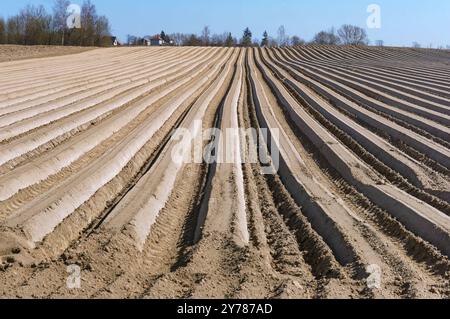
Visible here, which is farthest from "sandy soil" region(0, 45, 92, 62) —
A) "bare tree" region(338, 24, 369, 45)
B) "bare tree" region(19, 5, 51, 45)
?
"bare tree" region(338, 24, 369, 45)

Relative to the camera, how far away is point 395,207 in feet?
21.4

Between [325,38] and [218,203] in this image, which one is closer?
[218,203]

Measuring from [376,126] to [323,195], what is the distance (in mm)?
5524

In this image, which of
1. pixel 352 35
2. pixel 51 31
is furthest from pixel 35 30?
pixel 352 35

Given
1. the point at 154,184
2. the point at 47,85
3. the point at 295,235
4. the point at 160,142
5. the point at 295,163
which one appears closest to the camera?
the point at 295,235

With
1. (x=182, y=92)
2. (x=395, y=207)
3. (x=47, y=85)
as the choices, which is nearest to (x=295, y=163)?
(x=395, y=207)

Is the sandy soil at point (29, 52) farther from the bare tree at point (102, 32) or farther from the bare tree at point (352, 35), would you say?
the bare tree at point (352, 35)

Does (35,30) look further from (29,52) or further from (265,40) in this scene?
(265,40)

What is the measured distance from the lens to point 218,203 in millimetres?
6461

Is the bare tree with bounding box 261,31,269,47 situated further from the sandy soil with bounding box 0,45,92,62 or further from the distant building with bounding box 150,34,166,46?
the sandy soil with bounding box 0,45,92,62

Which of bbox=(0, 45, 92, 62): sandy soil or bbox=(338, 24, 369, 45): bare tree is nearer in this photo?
bbox=(0, 45, 92, 62): sandy soil

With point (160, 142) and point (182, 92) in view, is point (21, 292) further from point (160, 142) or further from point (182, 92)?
point (182, 92)

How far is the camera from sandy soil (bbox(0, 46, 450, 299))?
4523 mm
